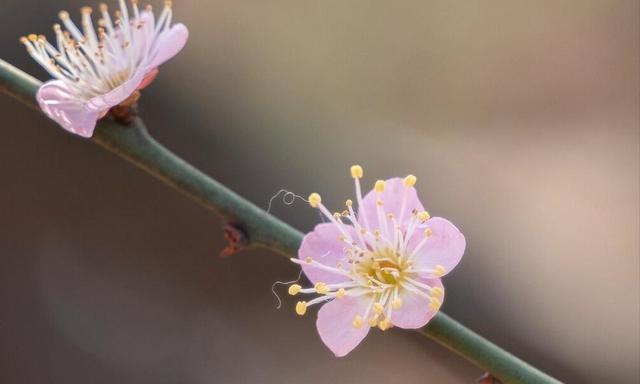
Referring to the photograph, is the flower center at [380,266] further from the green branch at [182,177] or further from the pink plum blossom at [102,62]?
the pink plum blossom at [102,62]

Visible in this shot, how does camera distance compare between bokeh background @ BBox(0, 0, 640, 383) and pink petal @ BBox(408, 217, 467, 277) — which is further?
bokeh background @ BBox(0, 0, 640, 383)

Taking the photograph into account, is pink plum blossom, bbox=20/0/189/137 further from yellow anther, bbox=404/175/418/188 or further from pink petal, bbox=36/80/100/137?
yellow anther, bbox=404/175/418/188

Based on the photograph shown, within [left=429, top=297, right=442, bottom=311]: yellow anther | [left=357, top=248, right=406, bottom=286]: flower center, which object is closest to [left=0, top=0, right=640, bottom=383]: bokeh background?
[left=357, top=248, right=406, bottom=286]: flower center

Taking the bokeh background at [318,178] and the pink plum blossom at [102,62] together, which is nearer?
the pink plum blossom at [102,62]

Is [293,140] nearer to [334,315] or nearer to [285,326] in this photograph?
[285,326]

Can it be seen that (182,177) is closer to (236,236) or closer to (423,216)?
(236,236)

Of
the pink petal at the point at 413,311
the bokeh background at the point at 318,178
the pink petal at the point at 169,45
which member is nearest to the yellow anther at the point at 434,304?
the pink petal at the point at 413,311

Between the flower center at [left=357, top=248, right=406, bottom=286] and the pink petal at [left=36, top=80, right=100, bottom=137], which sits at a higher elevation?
the pink petal at [left=36, top=80, right=100, bottom=137]

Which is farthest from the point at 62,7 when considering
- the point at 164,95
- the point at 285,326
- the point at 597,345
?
the point at 597,345
